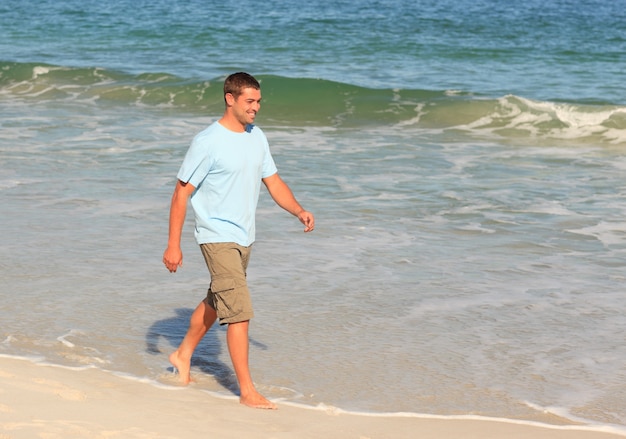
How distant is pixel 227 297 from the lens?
5047 millimetres

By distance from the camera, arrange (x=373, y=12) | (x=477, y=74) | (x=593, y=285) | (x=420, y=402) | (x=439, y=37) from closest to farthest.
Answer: (x=420, y=402) < (x=593, y=285) < (x=477, y=74) < (x=439, y=37) < (x=373, y=12)

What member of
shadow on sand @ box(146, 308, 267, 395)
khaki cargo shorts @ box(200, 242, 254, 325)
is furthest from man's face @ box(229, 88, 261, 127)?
shadow on sand @ box(146, 308, 267, 395)

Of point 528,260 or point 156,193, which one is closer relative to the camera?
point 528,260

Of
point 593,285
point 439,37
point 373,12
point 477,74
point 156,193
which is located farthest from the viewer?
point 373,12

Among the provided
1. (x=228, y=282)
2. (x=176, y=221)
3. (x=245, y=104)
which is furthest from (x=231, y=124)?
(x=228, y=282)

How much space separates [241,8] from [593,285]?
3593 centimetres

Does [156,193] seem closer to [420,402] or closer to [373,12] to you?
[420,402]

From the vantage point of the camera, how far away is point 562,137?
1603 centimetres

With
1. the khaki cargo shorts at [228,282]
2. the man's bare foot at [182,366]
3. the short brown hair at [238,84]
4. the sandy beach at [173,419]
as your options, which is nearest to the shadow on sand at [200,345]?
the man's bare foot at [182,366]

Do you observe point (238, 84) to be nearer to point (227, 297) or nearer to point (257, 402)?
point (227, 297)

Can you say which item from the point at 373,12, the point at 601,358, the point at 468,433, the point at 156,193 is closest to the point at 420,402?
the point at 468,433

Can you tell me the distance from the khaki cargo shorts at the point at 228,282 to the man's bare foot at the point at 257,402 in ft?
1.29

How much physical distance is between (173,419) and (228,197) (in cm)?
104

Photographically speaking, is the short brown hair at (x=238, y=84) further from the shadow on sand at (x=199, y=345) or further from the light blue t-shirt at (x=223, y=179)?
the shadow on sand at (x=199, y=345)
